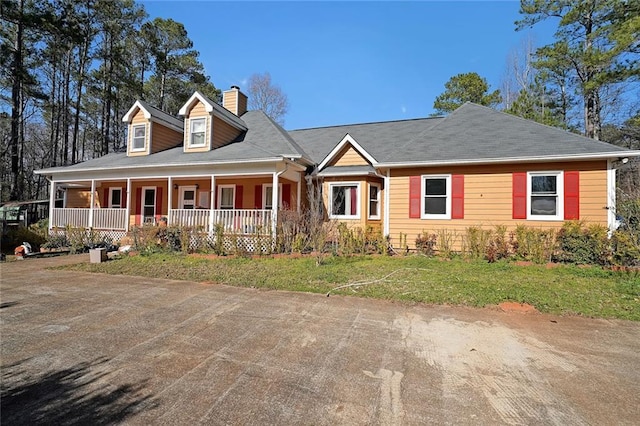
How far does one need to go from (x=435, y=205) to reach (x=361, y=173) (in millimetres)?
3248

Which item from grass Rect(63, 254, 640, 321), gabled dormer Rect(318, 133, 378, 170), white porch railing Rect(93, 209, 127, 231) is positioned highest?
gabled dormer Rect(318, 133, 378, 170)

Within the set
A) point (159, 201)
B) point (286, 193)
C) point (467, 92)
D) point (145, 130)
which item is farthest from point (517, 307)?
point (467, 92)

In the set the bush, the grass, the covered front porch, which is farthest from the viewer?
the bush

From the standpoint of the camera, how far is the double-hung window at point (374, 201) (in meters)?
13.4

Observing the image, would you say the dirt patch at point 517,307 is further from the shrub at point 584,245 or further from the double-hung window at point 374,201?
the double-hung window at point 374,201

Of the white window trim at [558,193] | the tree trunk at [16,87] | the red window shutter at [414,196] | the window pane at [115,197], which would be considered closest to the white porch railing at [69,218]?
the window pane at [115,197]

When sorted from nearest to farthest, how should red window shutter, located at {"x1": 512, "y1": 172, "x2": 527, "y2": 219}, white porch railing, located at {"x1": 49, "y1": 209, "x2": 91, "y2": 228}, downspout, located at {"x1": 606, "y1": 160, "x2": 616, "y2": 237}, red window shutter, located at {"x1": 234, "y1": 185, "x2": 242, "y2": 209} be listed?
downspout, located at {"x1": 606, "y1": 160, "x2": 616, "y2": 237}, red window shutter, located at {"x1": 512, "y1": 172, "x2": 527, "y2": 219}, white porch railing, located at {"x1": 49, "y1": 209, "x2": 91, "y2": 228}, red window shutter, located at {"x1": 234, "y1": 185, "x2": 242, "y2": 209}

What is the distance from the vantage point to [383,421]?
2646 mm

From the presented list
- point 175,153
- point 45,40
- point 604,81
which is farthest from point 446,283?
point 45,40

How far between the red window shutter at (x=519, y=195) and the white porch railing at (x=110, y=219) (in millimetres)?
16229

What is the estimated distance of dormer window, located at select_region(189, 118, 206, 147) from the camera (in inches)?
587

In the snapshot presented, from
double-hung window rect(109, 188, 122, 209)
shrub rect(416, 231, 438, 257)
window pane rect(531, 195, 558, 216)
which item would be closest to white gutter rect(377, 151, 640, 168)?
window pane rect(531, 195, 558, 216)

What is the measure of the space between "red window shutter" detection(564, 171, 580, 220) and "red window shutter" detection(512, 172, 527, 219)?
44.6 inches

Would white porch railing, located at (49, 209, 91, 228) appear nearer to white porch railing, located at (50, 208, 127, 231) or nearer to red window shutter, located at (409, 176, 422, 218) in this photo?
white porch railing, located at (50, 208, 127, 231)
